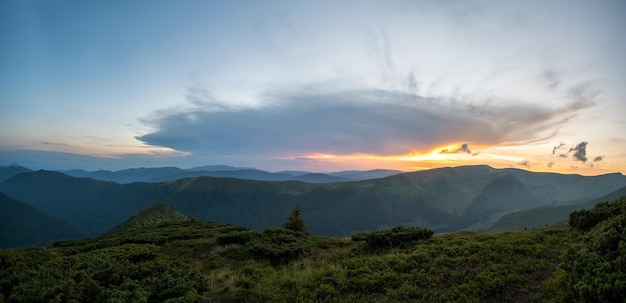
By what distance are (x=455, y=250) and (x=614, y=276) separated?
322 inches

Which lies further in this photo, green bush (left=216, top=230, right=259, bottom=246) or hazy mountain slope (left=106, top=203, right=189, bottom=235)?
hazy mountain slope (left=106, top=203, right=189, bottom=235)

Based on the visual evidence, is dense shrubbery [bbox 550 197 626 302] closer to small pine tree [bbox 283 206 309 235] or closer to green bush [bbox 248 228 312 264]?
green bush [bbox 248 228 312 264]

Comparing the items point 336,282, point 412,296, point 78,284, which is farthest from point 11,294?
point 412,296

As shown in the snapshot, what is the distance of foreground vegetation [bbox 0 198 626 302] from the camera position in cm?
763

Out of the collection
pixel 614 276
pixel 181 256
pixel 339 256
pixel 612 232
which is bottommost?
pixel 181 256

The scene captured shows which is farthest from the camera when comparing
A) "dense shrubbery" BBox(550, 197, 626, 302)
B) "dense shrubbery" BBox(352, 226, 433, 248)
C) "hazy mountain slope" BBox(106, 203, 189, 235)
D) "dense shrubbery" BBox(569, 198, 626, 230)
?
"hazy mountain slope" BBox(106, 203, 189, 235)

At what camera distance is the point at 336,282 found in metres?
11.2

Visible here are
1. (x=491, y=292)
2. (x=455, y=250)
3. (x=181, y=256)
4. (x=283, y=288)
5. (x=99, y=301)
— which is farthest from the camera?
(x=181, y=256)

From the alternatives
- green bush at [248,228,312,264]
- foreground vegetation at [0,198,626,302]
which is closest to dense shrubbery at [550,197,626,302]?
foreground vegetation at [0,198,626,302]

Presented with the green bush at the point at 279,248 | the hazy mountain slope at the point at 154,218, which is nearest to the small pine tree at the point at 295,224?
the green bush at the point at 279,248

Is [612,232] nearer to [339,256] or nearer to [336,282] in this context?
[336,282]

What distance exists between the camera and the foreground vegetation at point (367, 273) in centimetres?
763

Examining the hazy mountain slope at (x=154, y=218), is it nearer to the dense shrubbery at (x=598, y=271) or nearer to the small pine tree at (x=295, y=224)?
the small pine tree at (x=295, y=224)

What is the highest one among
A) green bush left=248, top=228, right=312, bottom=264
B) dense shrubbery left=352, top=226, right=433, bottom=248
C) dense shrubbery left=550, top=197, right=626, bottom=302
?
dense shrubbery left=550, top=197, right=626, bottom=302
